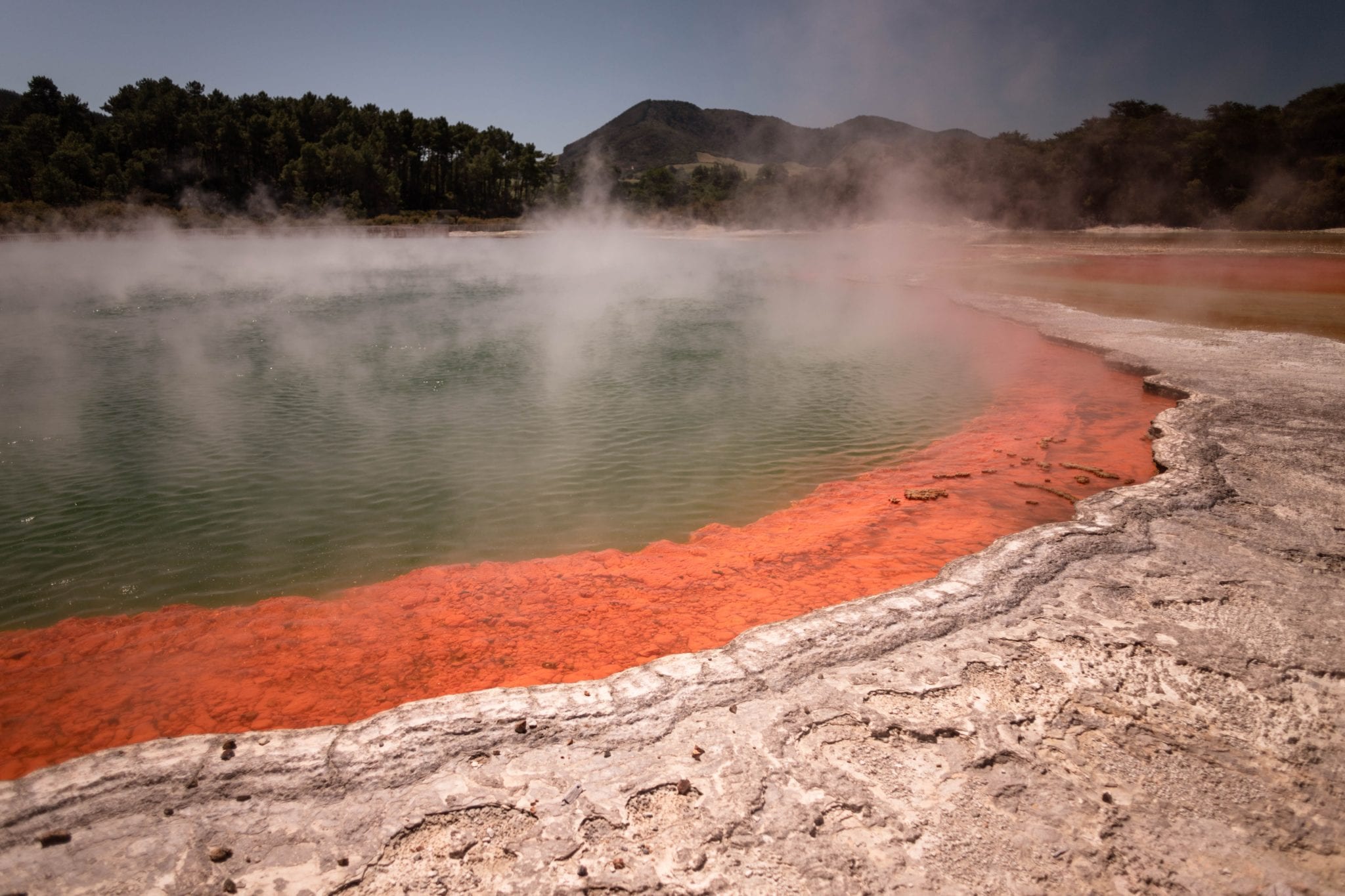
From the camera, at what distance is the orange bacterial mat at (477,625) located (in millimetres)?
2975

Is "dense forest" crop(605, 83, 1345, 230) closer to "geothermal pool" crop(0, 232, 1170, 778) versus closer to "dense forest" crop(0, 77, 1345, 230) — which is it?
"dense forest" crop(0, 77, 1345, 230)

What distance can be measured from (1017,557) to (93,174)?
46892 mm

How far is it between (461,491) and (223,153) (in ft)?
154

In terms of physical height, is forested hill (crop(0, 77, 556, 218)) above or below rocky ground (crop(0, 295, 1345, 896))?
above

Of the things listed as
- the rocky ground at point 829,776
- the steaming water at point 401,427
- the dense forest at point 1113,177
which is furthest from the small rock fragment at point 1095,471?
Answer: the dense forest at point 1113,177

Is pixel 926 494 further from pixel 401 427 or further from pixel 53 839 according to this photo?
pixel 401 427

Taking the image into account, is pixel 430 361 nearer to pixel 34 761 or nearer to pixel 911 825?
pixel 34 761

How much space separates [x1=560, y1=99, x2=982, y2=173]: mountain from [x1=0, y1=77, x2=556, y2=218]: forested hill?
2123 cm

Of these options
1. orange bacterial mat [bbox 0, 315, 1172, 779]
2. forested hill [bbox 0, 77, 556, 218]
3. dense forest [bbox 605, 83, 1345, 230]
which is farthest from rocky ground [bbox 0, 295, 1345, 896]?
forested hill [bbox 0, 77, 556, 218]

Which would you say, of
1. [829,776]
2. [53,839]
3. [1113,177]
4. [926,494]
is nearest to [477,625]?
[53,839]

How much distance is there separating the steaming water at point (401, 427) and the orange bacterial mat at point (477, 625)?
1.21 ft

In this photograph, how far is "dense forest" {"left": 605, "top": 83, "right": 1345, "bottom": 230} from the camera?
99.6 feet

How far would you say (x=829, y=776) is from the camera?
6.55ft

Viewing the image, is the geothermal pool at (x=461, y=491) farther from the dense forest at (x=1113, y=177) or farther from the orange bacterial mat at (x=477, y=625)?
the dense forest at (x=1113, y=177)
